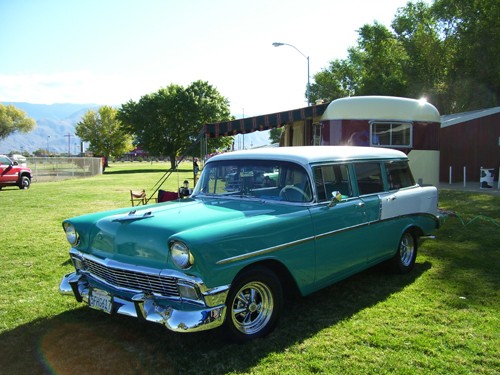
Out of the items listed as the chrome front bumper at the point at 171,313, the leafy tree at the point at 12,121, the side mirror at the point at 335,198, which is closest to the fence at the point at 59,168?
the chrome front bumper at the point at 171,313

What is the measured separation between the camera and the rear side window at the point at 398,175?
5.45m

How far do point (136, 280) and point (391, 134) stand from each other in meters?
9.47

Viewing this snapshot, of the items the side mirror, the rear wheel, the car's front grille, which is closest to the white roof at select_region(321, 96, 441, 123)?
the side mirror

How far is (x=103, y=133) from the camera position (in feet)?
205

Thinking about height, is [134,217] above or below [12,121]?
below

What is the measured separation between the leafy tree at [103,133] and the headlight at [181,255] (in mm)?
61451

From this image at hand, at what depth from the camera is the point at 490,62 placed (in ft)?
87.9

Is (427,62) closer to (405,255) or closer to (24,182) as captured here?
(24,182)

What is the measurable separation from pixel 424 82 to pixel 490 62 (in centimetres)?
568

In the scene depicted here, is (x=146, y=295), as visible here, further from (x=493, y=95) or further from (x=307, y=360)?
(x=493, y=95)

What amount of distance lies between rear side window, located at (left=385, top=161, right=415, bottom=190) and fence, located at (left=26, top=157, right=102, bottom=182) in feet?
84.1

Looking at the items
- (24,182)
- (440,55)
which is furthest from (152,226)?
(440,55)

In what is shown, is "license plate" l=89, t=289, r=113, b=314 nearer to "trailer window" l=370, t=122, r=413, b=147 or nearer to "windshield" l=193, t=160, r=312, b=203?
"windshield" l=193, t=160, r=312, b=203

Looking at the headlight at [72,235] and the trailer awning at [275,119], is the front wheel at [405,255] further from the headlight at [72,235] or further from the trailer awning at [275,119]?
the trailer awning at [275,119]
